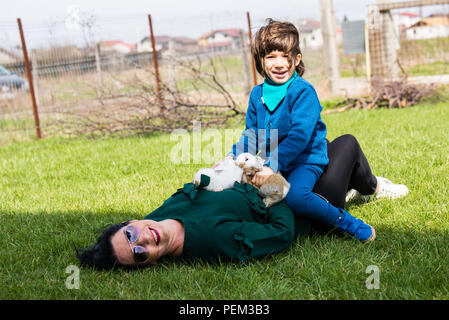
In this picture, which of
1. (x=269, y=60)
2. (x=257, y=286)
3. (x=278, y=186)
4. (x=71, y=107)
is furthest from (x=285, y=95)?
(x=71, y=107)

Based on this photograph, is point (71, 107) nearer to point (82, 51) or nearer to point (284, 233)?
point (82, 51)

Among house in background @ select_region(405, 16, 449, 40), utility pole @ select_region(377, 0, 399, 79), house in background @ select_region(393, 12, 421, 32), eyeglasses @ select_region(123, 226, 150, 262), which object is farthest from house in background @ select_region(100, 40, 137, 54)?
eyeglasses @ select_region(123, 226, 150, 262)

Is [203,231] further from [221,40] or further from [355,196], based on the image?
[221,40]

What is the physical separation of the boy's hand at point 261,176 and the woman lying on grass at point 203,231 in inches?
2.6

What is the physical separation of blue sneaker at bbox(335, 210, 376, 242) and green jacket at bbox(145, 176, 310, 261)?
0.35 metres

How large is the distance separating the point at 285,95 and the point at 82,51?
24.5 ft

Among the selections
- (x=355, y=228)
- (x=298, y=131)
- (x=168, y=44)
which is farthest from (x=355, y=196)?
(x=168, y=44)

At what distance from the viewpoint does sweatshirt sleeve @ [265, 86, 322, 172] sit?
320 centimetres

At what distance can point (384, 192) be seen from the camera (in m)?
3.85

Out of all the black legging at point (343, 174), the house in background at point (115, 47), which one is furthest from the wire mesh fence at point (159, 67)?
the black legging at point (343, 174)

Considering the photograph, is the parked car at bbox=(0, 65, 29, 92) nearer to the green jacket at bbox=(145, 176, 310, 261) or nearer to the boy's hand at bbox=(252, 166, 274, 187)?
the green jacket at bbox=(145, 176, 310, 261)

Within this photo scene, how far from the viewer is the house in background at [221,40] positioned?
11.3m

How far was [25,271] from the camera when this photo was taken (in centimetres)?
297

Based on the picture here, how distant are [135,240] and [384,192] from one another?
6.96ft
